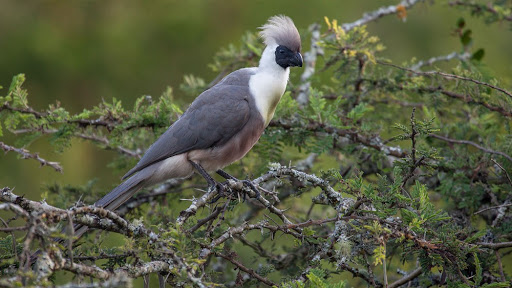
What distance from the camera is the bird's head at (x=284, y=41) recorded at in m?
4.16

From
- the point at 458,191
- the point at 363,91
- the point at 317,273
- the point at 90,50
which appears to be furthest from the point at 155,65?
the point at 317,273

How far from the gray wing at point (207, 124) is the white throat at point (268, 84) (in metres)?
0.09

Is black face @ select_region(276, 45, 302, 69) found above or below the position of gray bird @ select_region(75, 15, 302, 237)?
above

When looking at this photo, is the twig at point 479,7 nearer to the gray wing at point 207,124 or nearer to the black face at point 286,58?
the black face at point 286,58

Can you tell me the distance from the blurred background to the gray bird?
11.5 ft

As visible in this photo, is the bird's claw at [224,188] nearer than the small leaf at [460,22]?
Yes

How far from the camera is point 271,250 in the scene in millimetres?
3914

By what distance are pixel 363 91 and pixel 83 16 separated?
210 inches

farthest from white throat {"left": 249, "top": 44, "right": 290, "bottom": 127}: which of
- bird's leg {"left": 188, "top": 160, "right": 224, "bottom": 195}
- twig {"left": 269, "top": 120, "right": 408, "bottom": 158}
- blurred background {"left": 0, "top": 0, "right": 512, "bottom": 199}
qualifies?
blurred background {"left": 0, "top": 0, "right": 512, "bottom": 199}

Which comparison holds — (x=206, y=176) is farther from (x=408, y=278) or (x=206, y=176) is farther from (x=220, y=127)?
(x=408, y=278)

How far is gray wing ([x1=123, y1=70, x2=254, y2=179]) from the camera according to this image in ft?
12.8

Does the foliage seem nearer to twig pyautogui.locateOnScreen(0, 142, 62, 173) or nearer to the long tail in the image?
twig pyautogui.locateOnScreen(0, 142, 62, 173)

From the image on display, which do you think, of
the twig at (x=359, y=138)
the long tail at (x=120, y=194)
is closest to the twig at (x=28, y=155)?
the long tail at (x=120, y=194)

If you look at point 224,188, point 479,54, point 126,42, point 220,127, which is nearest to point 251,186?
point 224,188
